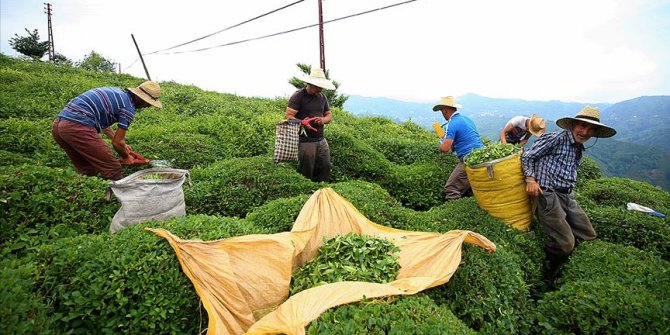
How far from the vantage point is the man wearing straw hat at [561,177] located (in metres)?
4.48

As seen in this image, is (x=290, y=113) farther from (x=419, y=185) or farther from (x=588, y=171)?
(x=588, y=171)

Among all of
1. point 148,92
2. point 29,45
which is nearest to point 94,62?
point 29,45

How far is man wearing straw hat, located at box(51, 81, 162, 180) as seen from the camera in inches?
180

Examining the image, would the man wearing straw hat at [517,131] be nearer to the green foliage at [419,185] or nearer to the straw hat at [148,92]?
the green foliage at [419,185]

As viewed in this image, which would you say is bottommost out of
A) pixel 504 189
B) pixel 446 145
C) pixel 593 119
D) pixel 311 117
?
pixel 504 189

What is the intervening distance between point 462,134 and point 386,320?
415 centimetres

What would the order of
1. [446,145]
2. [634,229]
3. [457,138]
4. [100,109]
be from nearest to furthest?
[100,109]
[634,229]
[446,145]
[457,138]

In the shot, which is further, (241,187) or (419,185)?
(419,185)

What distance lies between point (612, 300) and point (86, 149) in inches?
239

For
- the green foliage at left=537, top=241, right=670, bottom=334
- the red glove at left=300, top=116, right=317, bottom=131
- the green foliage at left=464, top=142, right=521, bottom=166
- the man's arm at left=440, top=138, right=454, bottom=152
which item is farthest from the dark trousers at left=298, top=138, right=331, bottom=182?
the green foliage at left=537, top=241, right=670, bottom=334

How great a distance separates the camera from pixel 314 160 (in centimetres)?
643

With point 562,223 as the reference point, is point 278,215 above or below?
above

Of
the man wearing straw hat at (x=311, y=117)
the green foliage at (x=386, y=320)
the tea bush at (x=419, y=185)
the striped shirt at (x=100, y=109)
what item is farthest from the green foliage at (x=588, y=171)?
the striped shirt at (x=100, y=109)

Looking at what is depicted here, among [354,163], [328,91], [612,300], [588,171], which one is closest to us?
[612,300]
